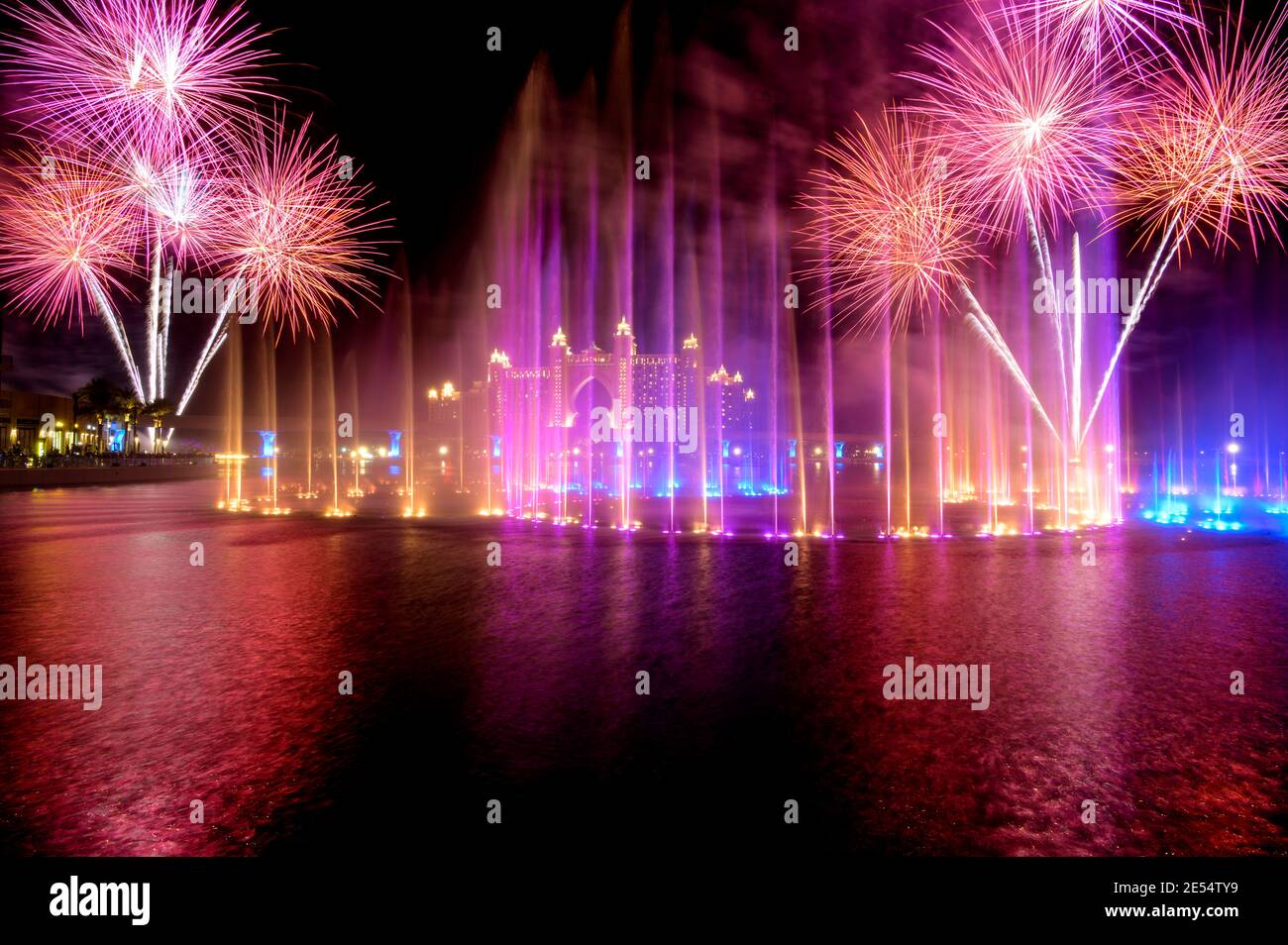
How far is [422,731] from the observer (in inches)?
212

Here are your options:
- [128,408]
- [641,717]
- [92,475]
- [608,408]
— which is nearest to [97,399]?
[128,408]

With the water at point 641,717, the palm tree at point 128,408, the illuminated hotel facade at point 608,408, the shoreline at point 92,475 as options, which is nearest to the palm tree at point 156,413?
the palm tree at point 128,408

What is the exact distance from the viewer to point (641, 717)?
572 centimetres

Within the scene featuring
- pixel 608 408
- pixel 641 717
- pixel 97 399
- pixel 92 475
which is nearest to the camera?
pixel 641 717

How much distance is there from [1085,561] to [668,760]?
12.8 m

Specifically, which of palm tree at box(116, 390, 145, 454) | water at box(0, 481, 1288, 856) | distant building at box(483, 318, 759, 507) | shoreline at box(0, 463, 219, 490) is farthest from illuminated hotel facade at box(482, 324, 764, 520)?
water at box(0, 481, 1288, 856)

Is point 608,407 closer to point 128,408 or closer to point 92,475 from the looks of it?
point 128,408

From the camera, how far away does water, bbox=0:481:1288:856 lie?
13.6ft

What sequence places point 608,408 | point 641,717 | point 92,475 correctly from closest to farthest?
point 641,717 < point 92,475 < point 608,408

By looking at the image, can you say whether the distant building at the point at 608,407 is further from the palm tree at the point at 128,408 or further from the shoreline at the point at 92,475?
the palm tree at the point at 128,408

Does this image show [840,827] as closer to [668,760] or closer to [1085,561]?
[668,760]

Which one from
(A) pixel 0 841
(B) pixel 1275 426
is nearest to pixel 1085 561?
(A) pixel 0 841

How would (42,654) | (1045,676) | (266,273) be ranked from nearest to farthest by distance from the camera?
(1045,676) < (42,654) < (266,273)
